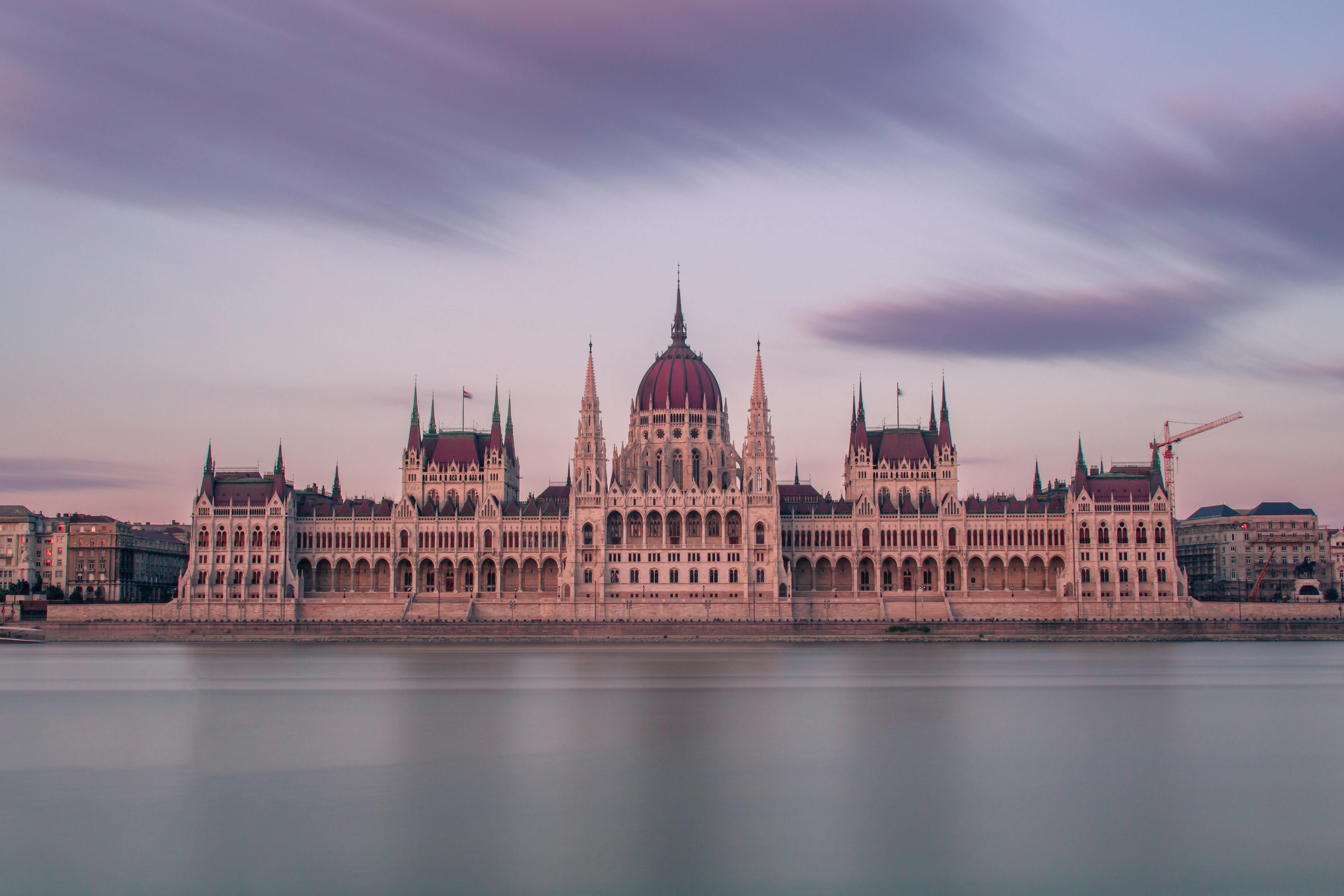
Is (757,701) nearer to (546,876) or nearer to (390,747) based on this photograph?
(390,747)

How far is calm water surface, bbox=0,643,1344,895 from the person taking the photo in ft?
90.0

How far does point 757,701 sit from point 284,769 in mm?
21895

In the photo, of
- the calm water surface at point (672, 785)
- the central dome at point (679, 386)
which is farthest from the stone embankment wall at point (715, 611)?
the calm water surface at point (672, 785)

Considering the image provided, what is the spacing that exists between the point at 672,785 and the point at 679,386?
288 feet

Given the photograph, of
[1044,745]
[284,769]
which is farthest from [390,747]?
[1044,745]

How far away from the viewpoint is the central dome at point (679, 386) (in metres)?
122

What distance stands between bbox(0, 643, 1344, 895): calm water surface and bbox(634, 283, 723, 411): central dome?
5548 cm

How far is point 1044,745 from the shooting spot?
146 ft

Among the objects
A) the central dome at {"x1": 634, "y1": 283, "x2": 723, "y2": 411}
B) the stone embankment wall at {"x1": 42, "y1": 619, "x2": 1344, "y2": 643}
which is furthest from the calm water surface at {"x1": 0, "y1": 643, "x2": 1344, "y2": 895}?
the central dome at {"x1": 634, "y1": 283, "x2": 723, "y2": 411}

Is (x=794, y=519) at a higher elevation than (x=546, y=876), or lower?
higher

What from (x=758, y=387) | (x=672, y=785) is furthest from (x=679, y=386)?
(x=672, y=785)

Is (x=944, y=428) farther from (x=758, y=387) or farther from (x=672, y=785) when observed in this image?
(x=672, y=785)

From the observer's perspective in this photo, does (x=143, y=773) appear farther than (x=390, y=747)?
No

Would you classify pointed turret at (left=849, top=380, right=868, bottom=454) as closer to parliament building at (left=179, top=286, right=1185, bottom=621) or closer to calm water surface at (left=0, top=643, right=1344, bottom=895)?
parliament building at (left=179, top=286, right=1185, bottom=621)
